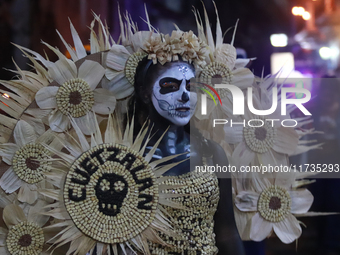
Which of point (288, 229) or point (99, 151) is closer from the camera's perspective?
point (99, 151)

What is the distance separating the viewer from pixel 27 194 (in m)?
1.38

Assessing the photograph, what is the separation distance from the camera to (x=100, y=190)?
4.25ft

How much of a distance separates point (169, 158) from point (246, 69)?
50 cm

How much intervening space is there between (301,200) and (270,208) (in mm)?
132

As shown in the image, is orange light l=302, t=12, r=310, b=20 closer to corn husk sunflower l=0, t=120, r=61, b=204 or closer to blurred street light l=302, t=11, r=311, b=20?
blurred street light l=302, t=11, r=311, b=20

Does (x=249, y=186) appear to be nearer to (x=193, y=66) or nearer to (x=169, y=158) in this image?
(x=169, y=158)

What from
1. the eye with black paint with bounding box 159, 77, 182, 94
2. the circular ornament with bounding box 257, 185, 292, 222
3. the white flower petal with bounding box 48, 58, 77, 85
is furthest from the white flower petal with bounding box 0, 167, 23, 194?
the circular ornament with bounding box 257, 185, 292, 222

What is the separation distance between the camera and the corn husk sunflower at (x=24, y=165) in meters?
1.37

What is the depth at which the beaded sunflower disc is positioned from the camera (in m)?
1.28

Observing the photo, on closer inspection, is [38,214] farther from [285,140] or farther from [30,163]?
[285,140]

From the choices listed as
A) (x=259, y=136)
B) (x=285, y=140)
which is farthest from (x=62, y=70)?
(x=285, y=140)

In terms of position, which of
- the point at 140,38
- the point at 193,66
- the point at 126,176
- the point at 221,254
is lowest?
the point at 221,254

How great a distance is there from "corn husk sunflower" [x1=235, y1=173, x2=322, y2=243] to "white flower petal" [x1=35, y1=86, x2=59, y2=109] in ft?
2.57

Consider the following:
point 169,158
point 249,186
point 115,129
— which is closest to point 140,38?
point 115,129
